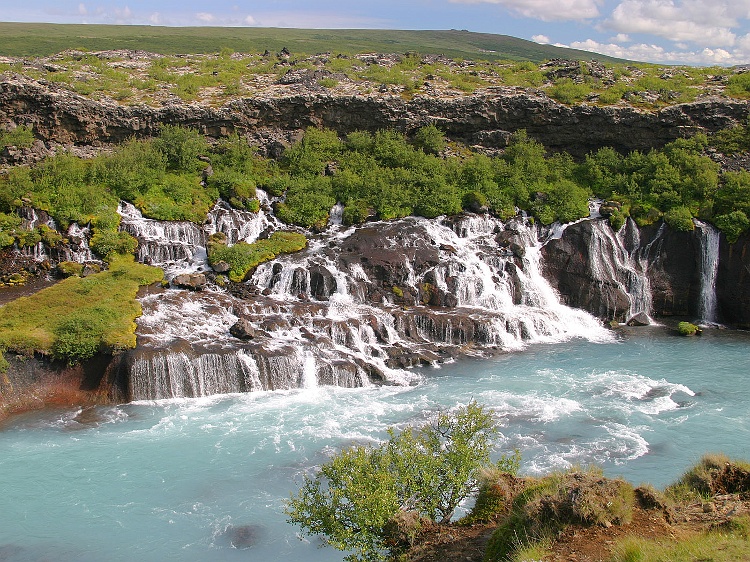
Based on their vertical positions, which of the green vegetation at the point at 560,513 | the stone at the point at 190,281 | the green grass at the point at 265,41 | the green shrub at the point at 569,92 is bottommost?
the stone at the point at 190,281

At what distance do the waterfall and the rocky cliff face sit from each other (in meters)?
10.2

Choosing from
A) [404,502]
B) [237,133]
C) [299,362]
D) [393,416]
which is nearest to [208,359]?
[299,362]

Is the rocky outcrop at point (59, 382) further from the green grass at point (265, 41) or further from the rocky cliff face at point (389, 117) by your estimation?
the green grass at point (265, 41)

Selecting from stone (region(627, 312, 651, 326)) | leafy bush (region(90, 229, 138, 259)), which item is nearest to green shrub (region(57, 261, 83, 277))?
leafy bush (region(90, 229, 138, 259))

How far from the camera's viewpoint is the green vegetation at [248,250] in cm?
3294

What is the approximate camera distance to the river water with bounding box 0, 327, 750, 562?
A: 16.6m

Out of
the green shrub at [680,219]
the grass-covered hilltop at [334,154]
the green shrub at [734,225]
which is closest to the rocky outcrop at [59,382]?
the grass-covered hilltop at [334,154]

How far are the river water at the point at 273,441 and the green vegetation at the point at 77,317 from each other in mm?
2691

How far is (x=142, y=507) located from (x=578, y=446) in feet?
44.0

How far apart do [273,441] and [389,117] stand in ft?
101

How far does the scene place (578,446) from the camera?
20875 mm

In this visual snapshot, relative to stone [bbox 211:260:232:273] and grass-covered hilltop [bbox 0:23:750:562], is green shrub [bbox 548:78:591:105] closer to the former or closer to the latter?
grass-covered hilltop [bbox 0:23:750:562]

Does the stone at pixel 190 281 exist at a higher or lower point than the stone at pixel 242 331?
higher

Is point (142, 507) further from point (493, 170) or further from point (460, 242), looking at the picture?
point (493, 170)
